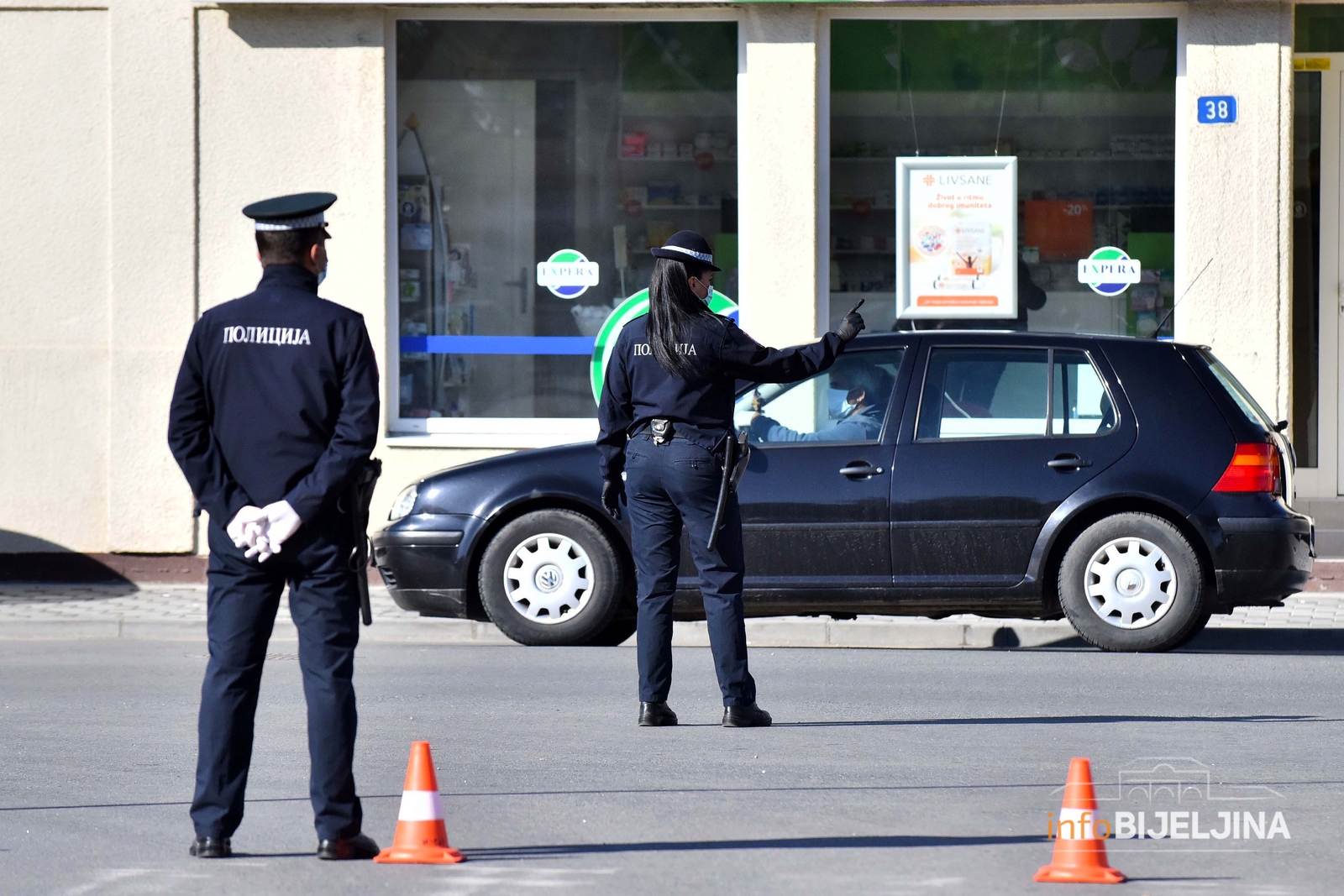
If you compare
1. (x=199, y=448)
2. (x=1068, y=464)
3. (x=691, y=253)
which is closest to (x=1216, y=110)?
(x=1068, y=464)

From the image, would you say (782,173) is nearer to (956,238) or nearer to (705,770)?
(956,238)

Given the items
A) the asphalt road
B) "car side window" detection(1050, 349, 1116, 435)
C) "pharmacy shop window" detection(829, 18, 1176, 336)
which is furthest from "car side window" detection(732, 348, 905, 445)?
"pharmacy shop window" detection(829, 18, 1176, 336)

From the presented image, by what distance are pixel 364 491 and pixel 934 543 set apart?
4.92 metres

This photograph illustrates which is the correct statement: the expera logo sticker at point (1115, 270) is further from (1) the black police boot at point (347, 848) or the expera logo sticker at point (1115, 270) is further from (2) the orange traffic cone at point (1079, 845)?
(1) the black police boot at point (347, 848)

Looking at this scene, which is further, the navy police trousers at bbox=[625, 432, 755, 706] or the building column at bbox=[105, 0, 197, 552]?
the building column at bbox=[105, 0, 197, 552]

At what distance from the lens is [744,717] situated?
7.36 m

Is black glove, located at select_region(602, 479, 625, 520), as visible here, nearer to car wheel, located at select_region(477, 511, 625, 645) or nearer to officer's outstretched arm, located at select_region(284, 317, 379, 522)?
car wheel, located at select_region(477, 511, 625, 645)

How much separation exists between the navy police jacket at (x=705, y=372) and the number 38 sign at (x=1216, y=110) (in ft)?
23.3

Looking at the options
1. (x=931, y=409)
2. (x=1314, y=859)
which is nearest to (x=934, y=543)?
(x=931, y=409)

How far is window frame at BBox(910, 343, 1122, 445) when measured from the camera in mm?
9602

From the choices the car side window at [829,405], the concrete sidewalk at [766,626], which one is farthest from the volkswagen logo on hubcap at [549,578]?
the car side window at [829,405]

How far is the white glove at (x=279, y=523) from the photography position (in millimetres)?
4893

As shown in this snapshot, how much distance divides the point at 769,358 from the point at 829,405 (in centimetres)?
251

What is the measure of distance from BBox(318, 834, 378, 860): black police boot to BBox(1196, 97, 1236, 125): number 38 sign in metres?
10.0
